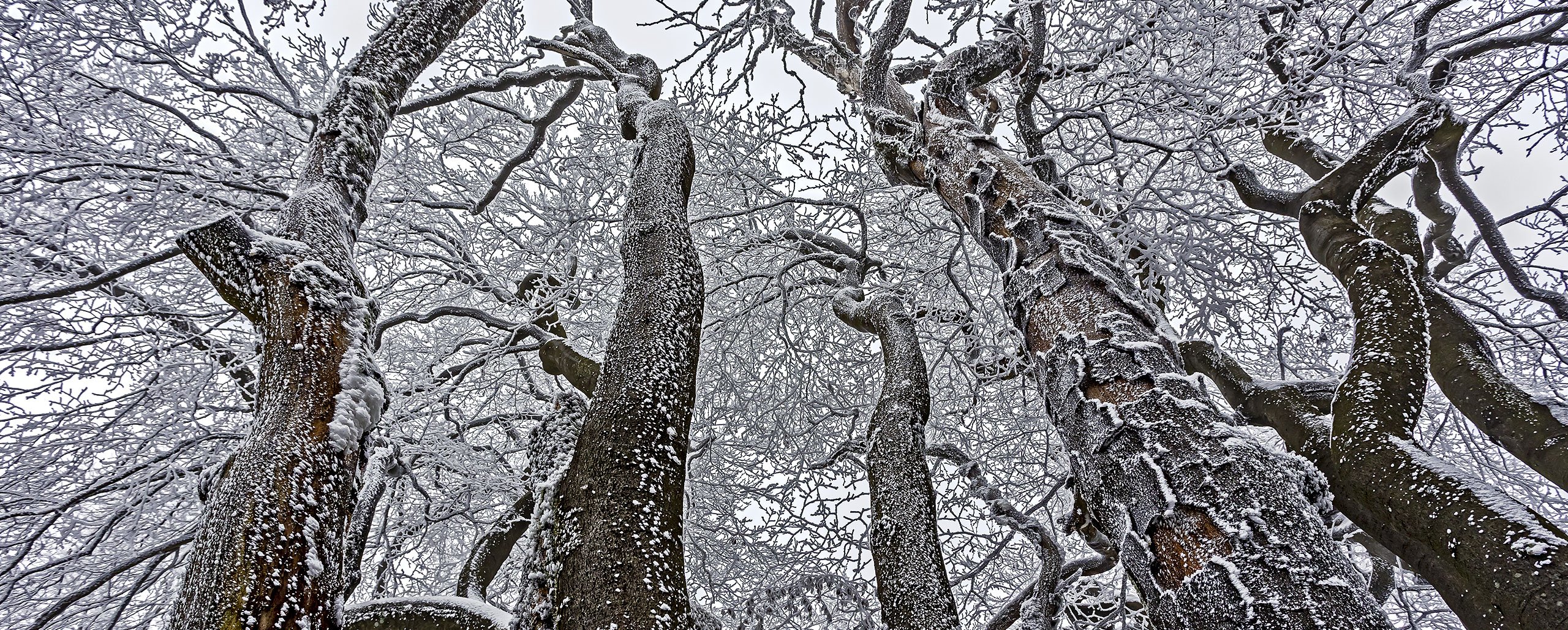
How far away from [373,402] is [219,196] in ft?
14.8

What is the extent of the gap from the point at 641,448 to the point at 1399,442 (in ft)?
8.72

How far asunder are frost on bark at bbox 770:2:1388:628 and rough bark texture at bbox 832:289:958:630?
847mm

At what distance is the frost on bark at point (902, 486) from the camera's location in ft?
10.6

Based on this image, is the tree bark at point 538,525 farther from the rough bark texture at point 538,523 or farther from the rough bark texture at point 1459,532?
the rough bark texture at point 1459,532

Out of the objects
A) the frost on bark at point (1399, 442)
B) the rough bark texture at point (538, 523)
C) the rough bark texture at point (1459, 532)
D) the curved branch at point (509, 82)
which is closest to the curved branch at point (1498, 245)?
the frost on bark at point (1399, 442)

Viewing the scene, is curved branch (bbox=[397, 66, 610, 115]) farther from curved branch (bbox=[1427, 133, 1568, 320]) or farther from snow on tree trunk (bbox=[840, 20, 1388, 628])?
curved branch (bbox=[1427, 133, 1568, 320])

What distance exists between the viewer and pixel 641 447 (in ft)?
7.23

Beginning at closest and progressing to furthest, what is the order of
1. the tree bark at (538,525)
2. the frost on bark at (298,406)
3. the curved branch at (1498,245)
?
the frost on bark at (298,406) → the tree bark at (538,525) → the curved branch at (1498,245)

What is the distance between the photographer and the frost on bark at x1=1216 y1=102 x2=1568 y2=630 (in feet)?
6.77

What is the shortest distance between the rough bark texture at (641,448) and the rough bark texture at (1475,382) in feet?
10.5

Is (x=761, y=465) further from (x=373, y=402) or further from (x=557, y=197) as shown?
(x=373, y=402)

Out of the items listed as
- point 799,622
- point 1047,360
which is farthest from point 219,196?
point 799,622

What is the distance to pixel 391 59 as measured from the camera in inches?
143

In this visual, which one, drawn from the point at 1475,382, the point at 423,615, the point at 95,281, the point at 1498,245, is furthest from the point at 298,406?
the point at 1498,245
